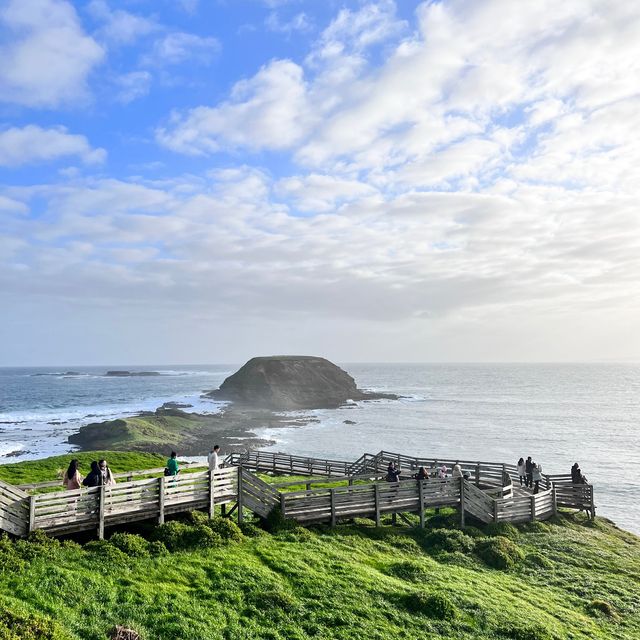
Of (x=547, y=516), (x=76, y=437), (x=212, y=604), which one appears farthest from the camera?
(x=76, y=437)

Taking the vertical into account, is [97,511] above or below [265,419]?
above

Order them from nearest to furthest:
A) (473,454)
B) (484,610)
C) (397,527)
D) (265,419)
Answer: (484,610) → (397,527) → (473,454) → (265,419)

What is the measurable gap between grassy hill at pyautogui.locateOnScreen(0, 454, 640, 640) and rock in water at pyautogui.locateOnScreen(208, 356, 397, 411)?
96651mm

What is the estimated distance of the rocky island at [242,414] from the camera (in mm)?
65188

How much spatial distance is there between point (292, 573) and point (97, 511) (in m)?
6.63

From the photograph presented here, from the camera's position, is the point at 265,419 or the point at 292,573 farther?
the point at 265,419

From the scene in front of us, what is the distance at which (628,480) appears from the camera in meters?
50.2

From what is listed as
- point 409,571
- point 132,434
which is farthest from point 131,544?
point 132,434

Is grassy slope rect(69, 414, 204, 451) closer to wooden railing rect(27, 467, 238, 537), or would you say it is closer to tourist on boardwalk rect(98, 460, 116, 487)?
wooden railing rect(27, 467, 238, 537)

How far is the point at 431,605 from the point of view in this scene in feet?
47.9

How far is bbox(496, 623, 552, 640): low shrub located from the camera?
13773 millimetres

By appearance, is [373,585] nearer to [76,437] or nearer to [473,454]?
[473,454]

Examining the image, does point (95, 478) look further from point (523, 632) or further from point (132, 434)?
point (132, 434)

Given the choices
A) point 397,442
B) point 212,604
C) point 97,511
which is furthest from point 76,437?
point 212,604
